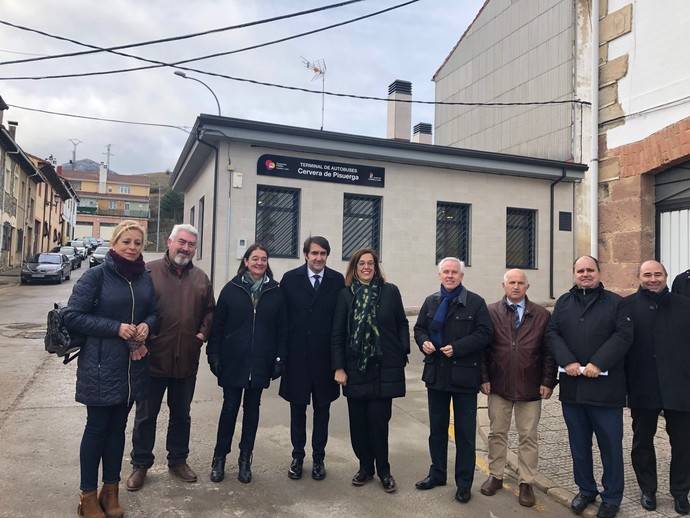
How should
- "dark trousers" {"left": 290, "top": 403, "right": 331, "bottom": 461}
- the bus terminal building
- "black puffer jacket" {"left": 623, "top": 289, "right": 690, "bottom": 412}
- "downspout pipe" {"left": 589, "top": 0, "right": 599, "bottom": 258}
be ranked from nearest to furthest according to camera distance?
"black puffer jacket" {"left": 623, "top": 289, "right": 690, "bottom": 412} < "dark trousers" {"left": 290, "top": 403, "right": 331, "bottom": 461} < "downspout pipe" {"left": 589, "top": 0, "right": 599, "bottom": 258} < the bus terminal building

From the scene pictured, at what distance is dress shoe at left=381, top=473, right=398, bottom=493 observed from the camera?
13.6 feet

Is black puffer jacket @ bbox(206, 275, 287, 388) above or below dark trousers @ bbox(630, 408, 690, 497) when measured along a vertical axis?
above

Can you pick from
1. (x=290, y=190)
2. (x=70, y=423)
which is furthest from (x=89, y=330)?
(x=290, y=190)

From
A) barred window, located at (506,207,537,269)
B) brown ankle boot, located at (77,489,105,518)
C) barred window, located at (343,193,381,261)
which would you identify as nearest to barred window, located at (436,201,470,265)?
barred window, located at (506,207,537,269)

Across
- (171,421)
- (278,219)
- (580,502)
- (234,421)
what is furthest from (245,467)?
(278,219)

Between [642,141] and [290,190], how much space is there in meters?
9.23

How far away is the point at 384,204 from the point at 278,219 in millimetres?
2836

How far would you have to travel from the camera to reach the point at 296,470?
4.32 meters

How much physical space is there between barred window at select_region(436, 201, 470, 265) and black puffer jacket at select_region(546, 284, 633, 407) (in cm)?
1108

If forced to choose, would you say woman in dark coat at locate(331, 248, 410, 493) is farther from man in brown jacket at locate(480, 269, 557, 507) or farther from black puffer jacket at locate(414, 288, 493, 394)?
man in brown jacket at locate(480, 269, 557, 507)

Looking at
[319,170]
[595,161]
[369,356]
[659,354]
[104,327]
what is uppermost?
[319,170]

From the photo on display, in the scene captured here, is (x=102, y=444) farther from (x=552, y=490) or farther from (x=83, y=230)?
(x=83, y=230)

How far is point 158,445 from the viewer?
4.98 meters

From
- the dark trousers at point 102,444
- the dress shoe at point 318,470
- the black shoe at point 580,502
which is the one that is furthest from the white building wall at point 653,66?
the dark trousers at point 102,444
